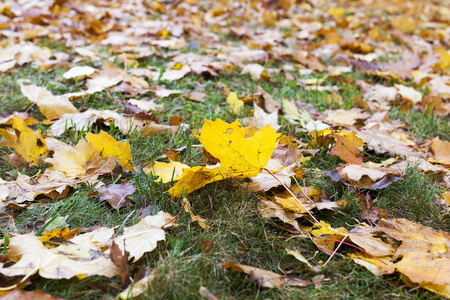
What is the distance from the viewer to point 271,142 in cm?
119

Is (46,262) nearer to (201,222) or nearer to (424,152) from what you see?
(201,222)

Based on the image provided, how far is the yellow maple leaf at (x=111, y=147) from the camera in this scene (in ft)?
4.75

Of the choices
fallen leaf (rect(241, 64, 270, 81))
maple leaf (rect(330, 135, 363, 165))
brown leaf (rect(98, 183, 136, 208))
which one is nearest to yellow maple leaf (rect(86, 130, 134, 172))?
brown leaf (rect(98, 183, 136, 208))

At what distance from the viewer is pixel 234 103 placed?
2.07 m

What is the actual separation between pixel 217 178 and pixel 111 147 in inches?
19.5

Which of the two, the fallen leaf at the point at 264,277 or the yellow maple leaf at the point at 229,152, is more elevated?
the yellow maple leaf at the point at 229,152

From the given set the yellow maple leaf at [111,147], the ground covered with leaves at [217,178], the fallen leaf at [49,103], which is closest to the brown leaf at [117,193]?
the ground covered with leaves at [217,178]

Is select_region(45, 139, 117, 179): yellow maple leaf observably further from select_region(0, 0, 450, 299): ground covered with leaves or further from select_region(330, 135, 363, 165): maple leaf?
select_region(330, 135, 363, 165): maple leaf

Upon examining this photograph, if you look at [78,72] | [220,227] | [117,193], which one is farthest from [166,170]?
[78,72]

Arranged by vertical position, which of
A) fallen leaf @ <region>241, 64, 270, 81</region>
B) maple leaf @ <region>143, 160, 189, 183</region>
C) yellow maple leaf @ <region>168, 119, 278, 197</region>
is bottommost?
fallen leaf @ <region>241, 64, 270, 81</region>

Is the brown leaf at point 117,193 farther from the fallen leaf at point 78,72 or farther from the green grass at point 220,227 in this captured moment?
the fallen leaf at point 78,72

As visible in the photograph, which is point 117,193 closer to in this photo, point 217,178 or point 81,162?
point 81,162

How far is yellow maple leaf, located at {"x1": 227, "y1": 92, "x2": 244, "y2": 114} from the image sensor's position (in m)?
2.03

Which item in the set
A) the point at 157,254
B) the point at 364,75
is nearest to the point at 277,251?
A: the point at 157,254
